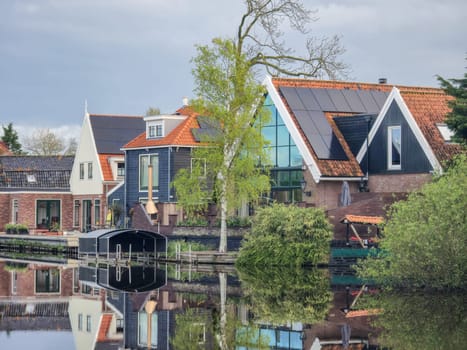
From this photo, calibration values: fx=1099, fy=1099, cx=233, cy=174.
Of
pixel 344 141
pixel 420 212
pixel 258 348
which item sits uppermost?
pixel 344 141

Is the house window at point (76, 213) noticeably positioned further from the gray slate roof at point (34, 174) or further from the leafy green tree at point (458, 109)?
the leafy green tree at point (458, 109)

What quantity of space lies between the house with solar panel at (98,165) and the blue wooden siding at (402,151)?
68.7 ft

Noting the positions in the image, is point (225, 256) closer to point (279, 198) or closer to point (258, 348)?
point (279, 198)

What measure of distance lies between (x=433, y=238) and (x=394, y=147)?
15.5 meters

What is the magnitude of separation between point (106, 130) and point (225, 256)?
24390mm

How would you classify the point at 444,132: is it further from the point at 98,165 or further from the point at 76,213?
the point at 76,213

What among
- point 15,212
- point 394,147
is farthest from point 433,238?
point 15,212

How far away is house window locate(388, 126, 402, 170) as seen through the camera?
156ft

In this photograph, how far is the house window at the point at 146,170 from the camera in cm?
5850

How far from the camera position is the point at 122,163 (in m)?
67.5


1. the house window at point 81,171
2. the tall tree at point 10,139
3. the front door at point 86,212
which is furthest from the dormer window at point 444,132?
the tall tree at point 10,139

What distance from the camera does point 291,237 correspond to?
42.2 m

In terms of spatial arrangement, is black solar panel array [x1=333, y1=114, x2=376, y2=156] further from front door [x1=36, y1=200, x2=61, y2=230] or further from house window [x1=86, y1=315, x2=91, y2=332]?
front door [x1=36, y1=200, x2=61, y2=230]

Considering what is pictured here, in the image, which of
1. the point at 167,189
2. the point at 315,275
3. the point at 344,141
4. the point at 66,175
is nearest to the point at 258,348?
the point at 315,275
